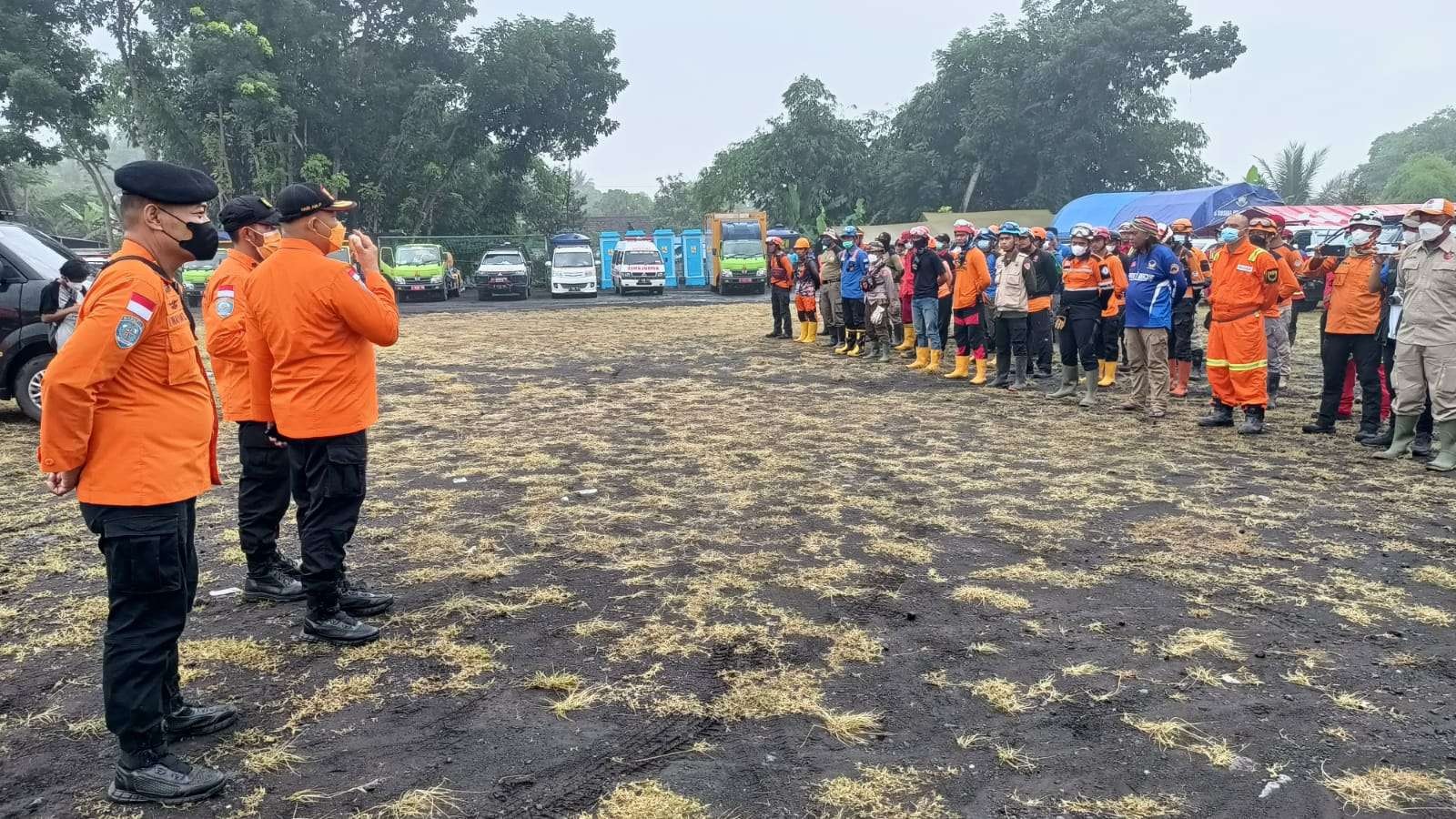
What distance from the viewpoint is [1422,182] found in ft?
122

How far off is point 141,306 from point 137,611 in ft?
3.05

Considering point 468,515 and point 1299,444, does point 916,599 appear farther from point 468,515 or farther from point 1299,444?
point 1299,444

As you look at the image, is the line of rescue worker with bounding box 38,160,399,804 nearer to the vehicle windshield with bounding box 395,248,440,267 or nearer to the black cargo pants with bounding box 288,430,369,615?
the black cargo pants with bounding box 288,430,369,615

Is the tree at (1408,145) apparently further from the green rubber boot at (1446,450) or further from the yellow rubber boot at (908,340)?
the green rubber boot at (1446,450)

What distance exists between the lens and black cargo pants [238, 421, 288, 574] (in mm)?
4352

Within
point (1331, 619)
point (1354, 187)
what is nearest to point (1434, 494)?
point (1331, 619)

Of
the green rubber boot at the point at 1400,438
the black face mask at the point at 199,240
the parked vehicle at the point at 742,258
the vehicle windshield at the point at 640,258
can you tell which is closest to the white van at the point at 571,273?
the vehicle windshield at the point at 640,258

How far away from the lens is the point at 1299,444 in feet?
24.9

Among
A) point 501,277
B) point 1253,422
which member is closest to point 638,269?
point 501,277

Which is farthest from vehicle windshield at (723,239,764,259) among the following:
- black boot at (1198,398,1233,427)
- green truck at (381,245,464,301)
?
black boot at (1198,398,1233,427)

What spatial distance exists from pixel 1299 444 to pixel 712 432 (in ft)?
16.0

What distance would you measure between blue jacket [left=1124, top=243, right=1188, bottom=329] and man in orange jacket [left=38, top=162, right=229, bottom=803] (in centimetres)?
805

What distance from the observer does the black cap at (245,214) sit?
14.4 feet

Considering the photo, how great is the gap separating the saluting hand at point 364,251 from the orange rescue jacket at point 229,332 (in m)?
0.78
